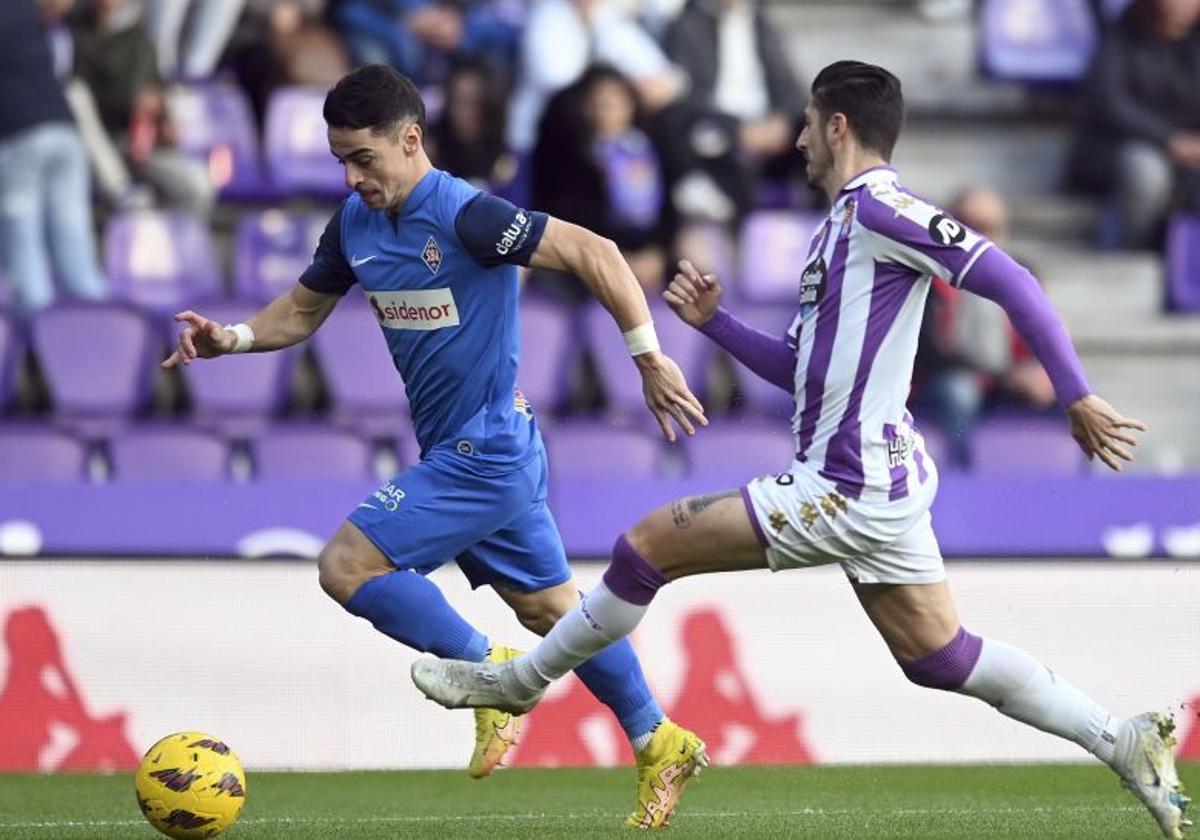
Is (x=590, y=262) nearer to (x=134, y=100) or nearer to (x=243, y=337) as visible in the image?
(x=243, y=337)

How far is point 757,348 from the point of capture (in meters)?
6.68

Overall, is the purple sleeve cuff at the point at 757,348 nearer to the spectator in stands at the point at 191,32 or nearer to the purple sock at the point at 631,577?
the purple sock at the point at 631,577

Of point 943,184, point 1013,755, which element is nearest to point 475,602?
point 1013,755

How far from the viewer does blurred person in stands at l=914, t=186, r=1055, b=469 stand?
12.5m

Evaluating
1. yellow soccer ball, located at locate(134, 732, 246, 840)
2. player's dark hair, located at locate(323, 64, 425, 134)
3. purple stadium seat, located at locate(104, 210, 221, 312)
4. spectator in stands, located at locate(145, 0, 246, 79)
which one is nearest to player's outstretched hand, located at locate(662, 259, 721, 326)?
player's dark hair, located at locate(323, 64, 425, 134)

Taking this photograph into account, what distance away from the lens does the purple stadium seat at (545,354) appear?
12484 millimetres

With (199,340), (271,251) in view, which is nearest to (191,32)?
(271,251)

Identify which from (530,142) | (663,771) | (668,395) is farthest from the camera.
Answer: (530,142)

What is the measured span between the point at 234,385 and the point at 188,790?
610 cm

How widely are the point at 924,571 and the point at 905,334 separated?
64 centimetres

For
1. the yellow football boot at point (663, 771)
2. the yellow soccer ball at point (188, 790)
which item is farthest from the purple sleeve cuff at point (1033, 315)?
the yellow soccer ball at point (188, 790)

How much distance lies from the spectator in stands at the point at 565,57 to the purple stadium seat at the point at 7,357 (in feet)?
10.6

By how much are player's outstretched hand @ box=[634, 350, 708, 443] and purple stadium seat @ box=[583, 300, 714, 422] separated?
600 centimetres

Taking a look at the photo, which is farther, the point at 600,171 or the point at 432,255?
the point at 600,171
